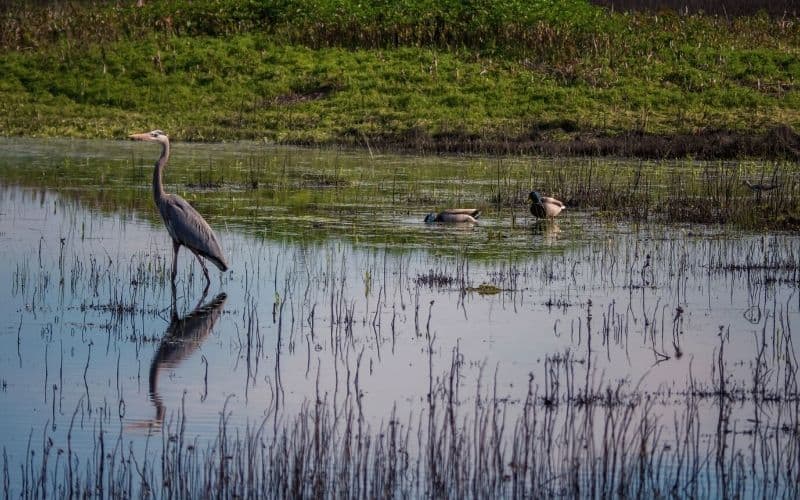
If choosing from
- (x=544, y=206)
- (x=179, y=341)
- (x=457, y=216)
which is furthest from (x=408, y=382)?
(x=544, y=206)

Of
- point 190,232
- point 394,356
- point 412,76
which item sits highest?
point 412,76

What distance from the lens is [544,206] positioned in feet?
54.3

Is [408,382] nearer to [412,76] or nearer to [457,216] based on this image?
[457,216]

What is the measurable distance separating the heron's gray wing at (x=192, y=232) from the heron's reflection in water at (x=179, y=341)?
63cm

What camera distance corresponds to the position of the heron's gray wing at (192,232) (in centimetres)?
1241

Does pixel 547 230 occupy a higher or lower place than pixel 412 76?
lower

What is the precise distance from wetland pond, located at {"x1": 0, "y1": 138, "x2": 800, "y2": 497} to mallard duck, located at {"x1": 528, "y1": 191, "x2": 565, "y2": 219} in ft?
0.62

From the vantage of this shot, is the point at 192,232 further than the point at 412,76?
No

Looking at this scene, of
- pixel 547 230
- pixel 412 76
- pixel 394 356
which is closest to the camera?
pixel 394 356

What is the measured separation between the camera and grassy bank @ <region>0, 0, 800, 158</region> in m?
27.5

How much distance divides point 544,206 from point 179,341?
748cm

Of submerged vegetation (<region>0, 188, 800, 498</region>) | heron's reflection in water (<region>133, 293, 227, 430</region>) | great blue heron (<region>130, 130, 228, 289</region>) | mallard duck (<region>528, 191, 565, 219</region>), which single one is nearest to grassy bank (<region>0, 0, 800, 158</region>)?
mallard duck (<region>528, 191, 565, 219</region>)

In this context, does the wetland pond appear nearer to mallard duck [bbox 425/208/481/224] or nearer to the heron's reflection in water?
the heron's reflection in water

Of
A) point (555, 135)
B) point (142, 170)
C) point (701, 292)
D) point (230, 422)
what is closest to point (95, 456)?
point (230, 422)
